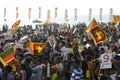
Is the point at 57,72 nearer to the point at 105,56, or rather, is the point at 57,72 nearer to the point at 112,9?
the point at 105,56

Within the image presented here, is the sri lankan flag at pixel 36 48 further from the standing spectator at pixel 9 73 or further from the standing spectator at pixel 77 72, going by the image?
the standing spectator at pixel 9 73

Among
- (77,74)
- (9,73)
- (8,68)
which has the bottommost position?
(77,74)

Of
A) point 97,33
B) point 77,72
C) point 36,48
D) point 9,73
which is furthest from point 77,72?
point 97,33

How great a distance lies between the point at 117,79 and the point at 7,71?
3304mm

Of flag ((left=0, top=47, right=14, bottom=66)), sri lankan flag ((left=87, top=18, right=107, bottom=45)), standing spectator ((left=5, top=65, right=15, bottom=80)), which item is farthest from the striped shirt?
sri lankan flag ((left=87, top=18, right=107, bottom=45))

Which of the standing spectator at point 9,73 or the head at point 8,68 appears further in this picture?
the head at point 8,68

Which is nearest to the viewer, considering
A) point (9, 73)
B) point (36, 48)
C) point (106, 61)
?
point (9, 73)

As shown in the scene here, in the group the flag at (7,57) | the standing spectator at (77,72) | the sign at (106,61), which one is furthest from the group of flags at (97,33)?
the flag at (7,57)

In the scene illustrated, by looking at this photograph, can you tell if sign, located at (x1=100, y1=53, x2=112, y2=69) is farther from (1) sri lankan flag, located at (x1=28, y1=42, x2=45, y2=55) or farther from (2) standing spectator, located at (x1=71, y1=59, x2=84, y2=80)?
(1) sri lankan flag, located at (x1=28, y1=42, x2=45, y2=55)

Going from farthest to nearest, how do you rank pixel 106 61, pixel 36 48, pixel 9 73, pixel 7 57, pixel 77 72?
1. pixel 36 48
2. pixel 106 61
3. pixel 7 57
4. pixel 77 72
5. pixel 9 73

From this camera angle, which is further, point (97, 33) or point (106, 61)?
point (97, 33)

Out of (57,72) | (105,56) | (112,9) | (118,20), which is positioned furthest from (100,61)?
(112,9)

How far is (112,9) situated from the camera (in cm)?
5366

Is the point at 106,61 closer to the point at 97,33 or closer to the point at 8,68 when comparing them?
the point at 8,68
